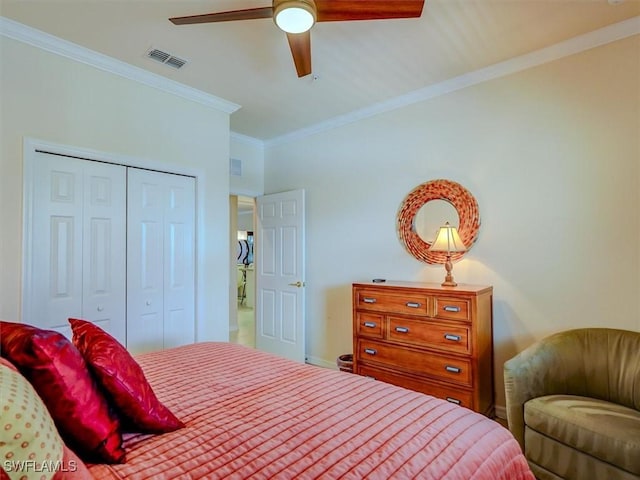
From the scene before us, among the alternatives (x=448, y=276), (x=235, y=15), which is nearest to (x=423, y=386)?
(x=448, y=276)

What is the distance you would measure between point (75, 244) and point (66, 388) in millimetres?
1938

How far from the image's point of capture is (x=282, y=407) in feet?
4.42

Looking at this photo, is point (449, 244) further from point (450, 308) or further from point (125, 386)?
point (125, 386)

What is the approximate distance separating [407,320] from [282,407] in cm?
165

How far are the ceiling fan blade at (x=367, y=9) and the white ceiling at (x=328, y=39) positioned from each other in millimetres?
513

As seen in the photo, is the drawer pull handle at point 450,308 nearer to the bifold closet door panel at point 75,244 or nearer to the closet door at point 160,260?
the closet door at point 160,260

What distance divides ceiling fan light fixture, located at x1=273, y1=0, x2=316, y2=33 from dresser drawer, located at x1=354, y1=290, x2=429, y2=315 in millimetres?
1960

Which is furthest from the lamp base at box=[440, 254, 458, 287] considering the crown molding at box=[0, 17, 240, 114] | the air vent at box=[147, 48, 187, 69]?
the air vent at box=[147, 48, 187, 69]

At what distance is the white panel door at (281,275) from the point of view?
4055 millimetres

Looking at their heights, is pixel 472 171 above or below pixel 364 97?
below

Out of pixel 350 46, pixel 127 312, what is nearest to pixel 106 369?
pixel 127 312

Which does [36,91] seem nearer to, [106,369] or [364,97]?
[106,369]

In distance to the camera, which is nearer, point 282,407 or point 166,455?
point 166,455

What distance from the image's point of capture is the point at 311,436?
114 cm
